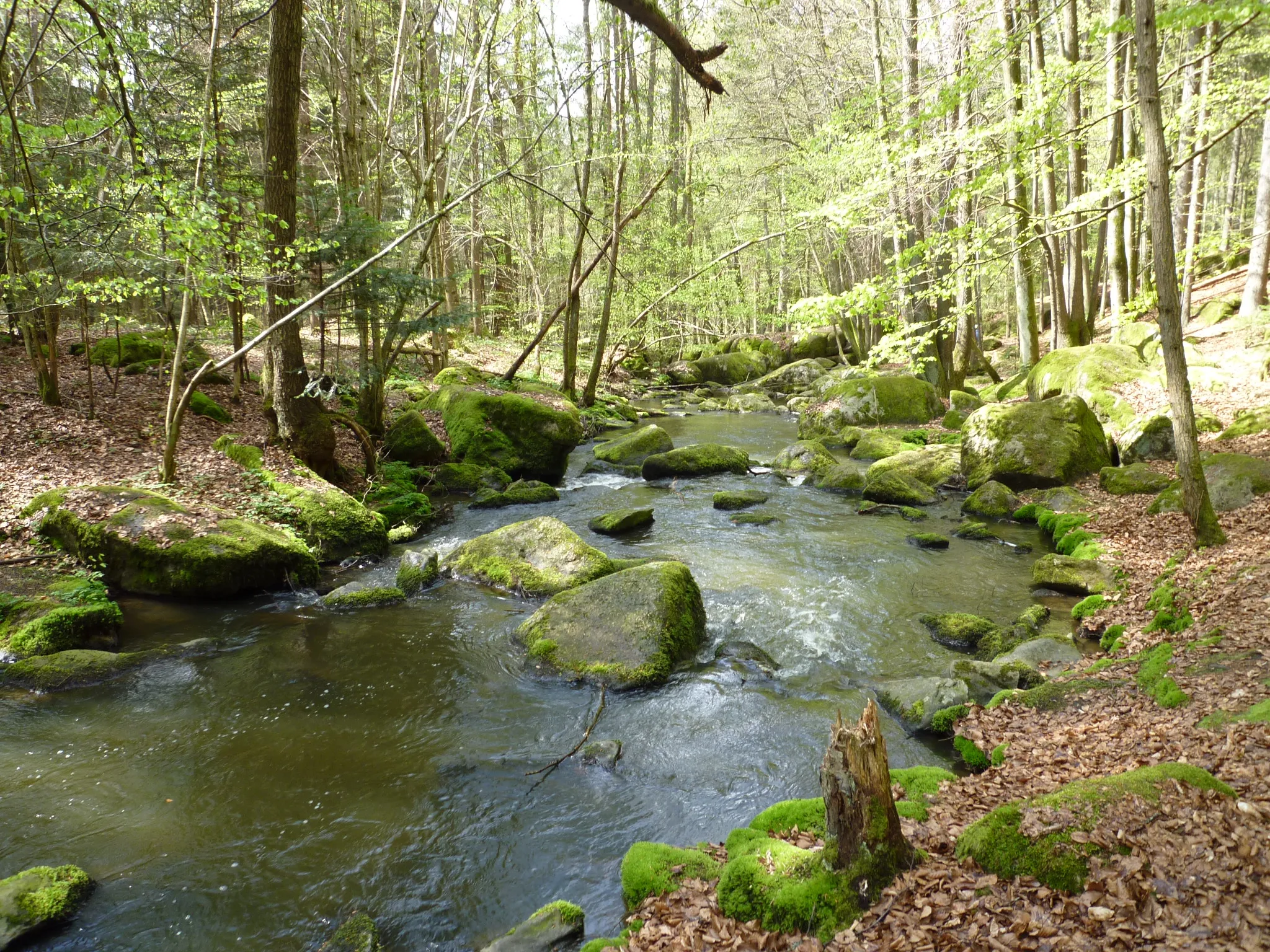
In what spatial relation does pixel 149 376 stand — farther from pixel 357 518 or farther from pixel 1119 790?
pixel 1119 790

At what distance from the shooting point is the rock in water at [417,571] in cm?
849

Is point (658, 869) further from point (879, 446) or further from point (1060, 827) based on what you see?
point (879, 446)

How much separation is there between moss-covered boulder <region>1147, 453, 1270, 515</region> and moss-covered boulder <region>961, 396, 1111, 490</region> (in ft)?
9.03

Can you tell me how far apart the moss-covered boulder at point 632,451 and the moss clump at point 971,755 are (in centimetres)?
1036

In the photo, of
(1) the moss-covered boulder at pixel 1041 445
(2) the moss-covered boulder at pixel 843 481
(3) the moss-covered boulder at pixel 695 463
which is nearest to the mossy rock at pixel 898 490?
(2) the moss-covered boulder at pixel 843 481

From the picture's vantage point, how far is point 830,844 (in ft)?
11.1

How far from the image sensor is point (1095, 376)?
13.5 meters

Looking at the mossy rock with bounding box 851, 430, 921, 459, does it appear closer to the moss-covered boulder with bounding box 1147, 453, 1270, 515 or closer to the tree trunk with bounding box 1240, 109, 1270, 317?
the moss-covered boulder with bounding box 1147, 453, 1270, 515

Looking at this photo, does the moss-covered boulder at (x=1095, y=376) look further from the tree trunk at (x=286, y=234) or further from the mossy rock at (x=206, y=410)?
the mossy rock at (x=206, y=410)

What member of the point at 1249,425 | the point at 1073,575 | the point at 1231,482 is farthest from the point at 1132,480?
the point at 1073,575

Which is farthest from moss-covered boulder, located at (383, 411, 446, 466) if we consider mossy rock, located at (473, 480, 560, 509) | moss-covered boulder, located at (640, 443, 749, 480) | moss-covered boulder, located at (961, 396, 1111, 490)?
moss-covered boulder, located at (961, 396, 1111, 490)

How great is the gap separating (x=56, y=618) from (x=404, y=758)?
12.6 ft

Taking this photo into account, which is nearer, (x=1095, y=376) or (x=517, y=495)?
(x=517, y=495)

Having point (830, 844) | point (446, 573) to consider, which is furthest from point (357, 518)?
point (830, 844)
